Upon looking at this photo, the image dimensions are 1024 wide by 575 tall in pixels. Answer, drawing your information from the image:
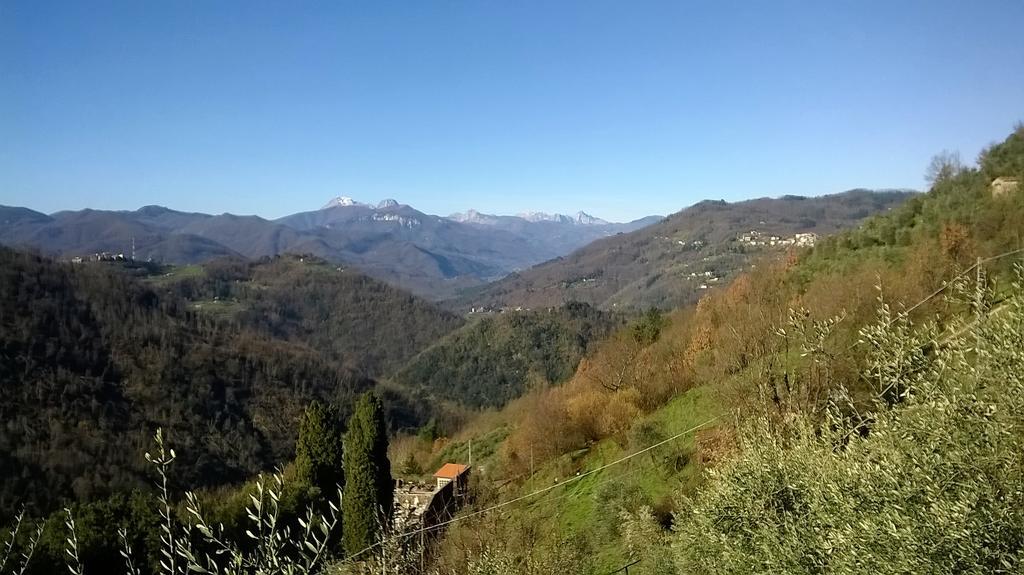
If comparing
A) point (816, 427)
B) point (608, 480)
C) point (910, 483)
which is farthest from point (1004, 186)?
point (910, 483)

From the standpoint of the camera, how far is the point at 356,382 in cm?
10644

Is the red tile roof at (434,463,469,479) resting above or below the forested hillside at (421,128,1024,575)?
below

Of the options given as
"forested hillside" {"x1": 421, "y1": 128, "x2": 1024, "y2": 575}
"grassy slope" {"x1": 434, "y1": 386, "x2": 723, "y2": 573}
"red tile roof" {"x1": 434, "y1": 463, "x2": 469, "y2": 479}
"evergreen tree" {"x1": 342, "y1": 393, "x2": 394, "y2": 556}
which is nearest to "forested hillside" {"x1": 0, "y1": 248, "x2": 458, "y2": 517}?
"evergreen tree" {"x1": 342, "y1": 393, "x2": 394, "y2": 556}

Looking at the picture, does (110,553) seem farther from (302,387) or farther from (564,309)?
(564,309)

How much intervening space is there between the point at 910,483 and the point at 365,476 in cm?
1997

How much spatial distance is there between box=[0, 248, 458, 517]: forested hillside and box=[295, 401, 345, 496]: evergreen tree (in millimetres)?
32036

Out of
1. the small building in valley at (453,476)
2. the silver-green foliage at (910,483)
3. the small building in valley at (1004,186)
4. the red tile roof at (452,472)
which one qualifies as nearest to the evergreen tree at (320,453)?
the small building in valley at (453,476)

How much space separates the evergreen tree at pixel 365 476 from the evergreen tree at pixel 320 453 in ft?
4.05

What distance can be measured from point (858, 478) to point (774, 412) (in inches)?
263

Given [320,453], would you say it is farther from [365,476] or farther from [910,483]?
[910,483]

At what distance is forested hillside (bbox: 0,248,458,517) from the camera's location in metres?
53.8

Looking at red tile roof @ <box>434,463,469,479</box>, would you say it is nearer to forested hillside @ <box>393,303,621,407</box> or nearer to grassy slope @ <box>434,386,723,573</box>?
grassy slope @ <box>434,386,723,573</box>

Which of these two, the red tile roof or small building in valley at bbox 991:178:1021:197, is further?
the red tile roof

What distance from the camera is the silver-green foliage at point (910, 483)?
4633 mm
